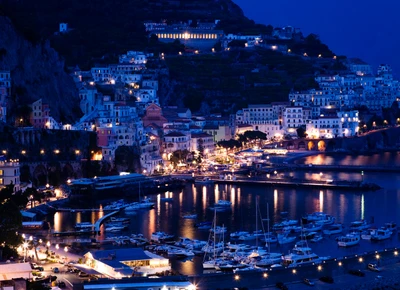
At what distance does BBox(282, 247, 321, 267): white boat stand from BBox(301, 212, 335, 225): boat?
5.20 metres

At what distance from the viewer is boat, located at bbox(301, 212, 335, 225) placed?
102 ft

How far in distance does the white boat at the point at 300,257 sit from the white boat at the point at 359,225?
425 centimetres

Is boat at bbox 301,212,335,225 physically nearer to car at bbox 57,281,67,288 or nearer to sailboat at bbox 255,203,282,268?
sailboat at bbox 255,203,282,268

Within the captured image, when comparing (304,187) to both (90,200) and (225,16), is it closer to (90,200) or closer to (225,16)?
(90,200)

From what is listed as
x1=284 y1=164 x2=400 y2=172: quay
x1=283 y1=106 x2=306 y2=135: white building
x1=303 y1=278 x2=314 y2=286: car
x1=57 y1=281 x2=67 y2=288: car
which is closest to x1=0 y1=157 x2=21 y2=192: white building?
x1=57 y1=281 x2=67 y2=288: car

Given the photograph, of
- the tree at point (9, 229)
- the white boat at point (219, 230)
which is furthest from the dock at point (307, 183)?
the tree at point (9, 229)

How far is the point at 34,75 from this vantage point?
41.6 m

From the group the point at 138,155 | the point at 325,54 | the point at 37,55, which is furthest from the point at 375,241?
the point at 325,54

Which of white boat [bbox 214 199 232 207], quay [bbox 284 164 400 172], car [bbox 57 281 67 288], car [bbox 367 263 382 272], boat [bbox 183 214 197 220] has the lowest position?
car [bbox 57 281 67 288]

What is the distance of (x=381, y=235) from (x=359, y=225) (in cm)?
180

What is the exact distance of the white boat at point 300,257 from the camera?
24794 millimetres

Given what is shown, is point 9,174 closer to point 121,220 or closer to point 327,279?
point 121,220

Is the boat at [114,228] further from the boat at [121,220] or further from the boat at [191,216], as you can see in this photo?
the boat at [191,216]

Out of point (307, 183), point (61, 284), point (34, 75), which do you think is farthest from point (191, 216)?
point (34, 75)
